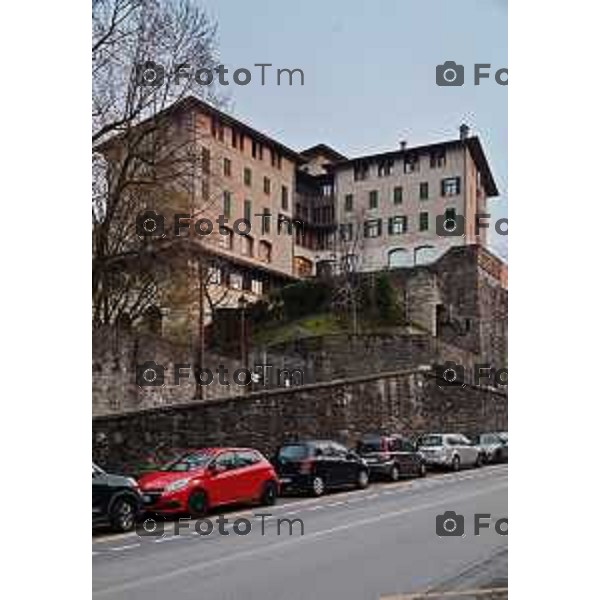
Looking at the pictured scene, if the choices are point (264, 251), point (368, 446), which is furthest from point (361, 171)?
point (368, 446)

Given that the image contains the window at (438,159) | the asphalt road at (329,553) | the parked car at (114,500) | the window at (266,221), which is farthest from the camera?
the window at (266,221)

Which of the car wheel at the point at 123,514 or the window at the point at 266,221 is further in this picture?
the window at the point at 266,221

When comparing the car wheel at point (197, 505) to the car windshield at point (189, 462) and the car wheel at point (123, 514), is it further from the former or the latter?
the car wheel at point (123, 514)

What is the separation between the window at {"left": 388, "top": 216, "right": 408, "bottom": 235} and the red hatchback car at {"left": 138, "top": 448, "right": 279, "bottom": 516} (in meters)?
0.86

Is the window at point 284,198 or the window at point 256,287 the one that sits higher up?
the window at point 284,198

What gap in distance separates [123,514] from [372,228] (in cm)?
122

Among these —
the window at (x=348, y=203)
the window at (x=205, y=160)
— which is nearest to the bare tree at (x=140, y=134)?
the window at (x=205, y=160)

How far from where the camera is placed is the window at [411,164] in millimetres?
3498

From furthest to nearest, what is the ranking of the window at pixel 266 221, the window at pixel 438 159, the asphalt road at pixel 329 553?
the window at pixel 266 221, the window at pixel 438 159, the asphalt road at pixel 329 553

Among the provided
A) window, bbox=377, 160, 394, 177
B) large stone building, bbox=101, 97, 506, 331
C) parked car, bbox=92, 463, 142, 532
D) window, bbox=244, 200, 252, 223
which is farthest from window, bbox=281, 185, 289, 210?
parked car, bbox=92, 463, 142, 532

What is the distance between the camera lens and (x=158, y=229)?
3547 millimetres

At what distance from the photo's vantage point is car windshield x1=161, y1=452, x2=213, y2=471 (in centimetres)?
346

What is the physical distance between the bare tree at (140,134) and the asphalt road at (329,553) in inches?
31.0

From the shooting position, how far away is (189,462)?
348 centimetres
